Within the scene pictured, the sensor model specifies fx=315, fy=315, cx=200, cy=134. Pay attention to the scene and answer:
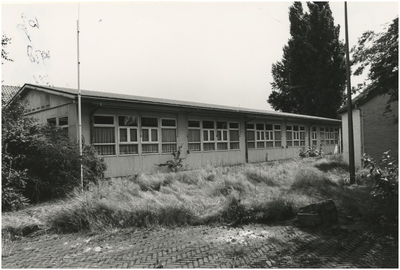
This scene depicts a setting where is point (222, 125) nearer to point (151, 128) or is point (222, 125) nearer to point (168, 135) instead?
point (168, 135)

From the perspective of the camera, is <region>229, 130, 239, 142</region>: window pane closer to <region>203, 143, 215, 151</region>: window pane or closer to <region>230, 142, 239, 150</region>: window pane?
<region>230, 142, 239, 150</region>: window pane

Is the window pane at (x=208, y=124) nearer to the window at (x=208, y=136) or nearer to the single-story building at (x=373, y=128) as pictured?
the window at (x=208, y=136)

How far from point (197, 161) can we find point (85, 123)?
6.32 m

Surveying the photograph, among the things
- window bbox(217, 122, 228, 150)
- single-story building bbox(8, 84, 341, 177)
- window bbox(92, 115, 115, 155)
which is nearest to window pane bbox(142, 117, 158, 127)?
single-story building bbox(8, 84, 341, 177)

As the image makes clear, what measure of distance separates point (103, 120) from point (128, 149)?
1663 mm

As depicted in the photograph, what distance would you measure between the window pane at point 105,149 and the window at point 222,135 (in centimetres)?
680

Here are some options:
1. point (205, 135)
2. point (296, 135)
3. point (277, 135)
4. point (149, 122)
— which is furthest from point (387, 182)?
point (296, 135)

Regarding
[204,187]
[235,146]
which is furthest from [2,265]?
[235,146]

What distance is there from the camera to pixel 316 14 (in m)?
37.3

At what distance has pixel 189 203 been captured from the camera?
26.3ft

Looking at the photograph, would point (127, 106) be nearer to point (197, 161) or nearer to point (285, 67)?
point (197, 161)

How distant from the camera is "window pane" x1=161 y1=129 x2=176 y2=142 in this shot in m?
15.0

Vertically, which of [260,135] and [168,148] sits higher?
[260,135]

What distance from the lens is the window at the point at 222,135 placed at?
709 inches
